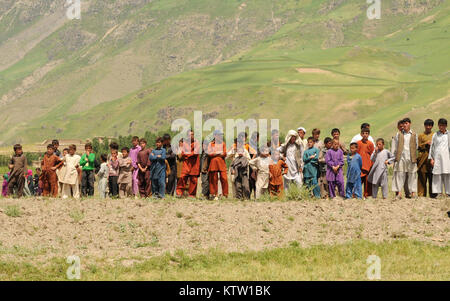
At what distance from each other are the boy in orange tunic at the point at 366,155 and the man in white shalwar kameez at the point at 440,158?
177cm

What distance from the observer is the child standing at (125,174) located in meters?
19.6

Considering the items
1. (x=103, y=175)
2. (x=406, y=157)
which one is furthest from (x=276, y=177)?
(x=103, y=175)

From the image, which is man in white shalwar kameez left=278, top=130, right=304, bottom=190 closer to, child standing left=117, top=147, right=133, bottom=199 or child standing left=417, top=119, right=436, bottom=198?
child standing left=417, top=119, right=436, bottom=198

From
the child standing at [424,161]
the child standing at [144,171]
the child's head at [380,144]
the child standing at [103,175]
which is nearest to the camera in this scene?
the child standing at [424,161]

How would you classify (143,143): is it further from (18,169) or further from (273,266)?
(273,266)

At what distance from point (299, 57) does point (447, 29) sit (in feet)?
135

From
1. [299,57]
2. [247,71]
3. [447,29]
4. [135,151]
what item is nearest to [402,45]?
[447,29]

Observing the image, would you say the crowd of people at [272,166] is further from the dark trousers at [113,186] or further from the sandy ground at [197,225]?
the sandy ground at [197,225]

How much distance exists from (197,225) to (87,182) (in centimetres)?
667

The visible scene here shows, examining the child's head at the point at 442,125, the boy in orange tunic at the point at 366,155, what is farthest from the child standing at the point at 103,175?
the child's head at the point at 442,125

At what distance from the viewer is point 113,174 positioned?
20.0m

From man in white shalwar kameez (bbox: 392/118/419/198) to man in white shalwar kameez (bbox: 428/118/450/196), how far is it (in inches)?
20.9
